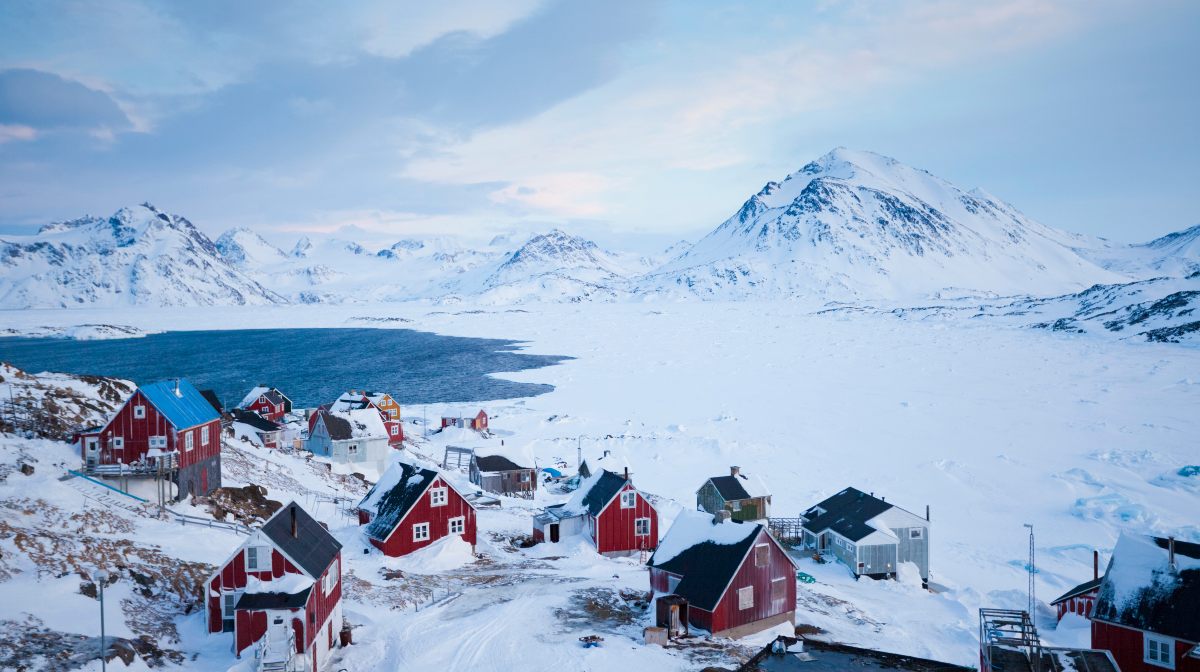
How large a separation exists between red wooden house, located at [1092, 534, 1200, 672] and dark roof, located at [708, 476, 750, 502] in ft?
76.2

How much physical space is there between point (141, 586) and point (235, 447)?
24958mm

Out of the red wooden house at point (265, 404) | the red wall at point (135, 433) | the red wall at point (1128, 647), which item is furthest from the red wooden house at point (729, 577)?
the red wooden house at point (265, 404)

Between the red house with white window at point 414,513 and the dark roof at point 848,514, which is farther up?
the red house with white window at point 414,513

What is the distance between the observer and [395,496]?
3616 cm

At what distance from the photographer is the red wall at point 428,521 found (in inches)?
1360

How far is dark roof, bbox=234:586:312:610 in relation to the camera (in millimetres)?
21125

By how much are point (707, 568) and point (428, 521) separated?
15323 millimetres

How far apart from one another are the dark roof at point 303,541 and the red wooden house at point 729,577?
13.0m

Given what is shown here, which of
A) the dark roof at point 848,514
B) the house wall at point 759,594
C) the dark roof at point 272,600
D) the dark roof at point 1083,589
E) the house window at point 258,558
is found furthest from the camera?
the dark roof at point 848,514

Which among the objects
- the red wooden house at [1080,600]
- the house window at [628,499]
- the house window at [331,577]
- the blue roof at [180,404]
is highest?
the blue roof at [180,404]

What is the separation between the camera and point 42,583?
71.0ft

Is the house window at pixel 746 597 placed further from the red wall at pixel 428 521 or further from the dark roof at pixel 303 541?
the red wall at pixel 428 521

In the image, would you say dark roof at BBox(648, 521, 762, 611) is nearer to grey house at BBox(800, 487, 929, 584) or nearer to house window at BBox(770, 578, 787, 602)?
house window at BBox(770, 578, 787, 602)

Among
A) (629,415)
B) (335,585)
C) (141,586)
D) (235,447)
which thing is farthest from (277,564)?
(629,415)
